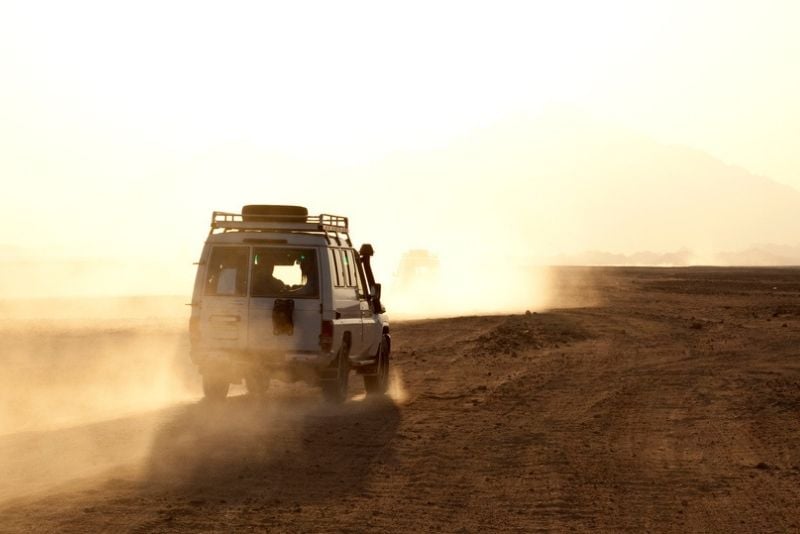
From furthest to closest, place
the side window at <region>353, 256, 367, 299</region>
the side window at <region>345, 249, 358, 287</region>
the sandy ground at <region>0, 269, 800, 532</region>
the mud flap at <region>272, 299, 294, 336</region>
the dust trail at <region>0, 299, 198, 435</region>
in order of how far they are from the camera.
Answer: the side window at <region>353, 256, 367, 299</region> < the side window at <region>345, 249, 358, 287</region> < the dust trail at <region>0, 299, 198, 435</region> < the mud flap at <region>272, 299, 294, 336</region> < the sandy ground at <region>0, 269, 800, 532</region>

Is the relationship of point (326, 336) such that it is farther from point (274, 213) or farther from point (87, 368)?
point (87, 368)

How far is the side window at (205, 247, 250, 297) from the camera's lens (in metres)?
16.4

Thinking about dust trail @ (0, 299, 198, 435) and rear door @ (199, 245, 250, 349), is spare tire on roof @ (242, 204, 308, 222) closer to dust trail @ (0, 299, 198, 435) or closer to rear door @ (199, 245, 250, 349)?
rear door @ (199, 245, 250, 349)

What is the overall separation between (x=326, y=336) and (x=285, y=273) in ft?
4.39

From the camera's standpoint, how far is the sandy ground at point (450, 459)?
955 centimetres

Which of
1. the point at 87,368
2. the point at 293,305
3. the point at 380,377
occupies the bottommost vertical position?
the point at 87,368

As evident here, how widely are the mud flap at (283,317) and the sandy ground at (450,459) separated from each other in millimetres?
1083

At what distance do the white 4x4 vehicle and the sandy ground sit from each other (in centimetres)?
62

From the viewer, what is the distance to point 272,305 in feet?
53.3

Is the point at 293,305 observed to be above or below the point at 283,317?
above

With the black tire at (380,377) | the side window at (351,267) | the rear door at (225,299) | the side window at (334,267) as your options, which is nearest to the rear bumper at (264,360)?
the rear door at (225,299)

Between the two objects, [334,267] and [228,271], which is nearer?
[228,271]

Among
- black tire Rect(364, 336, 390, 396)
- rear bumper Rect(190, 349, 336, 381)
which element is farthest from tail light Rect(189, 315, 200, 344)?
black tire Rect(364, 336, 390, 396)

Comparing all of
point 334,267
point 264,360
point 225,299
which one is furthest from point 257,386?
point 334,267
